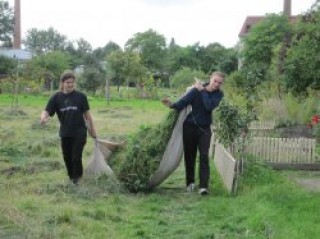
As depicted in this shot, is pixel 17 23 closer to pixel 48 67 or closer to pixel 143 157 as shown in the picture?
pixel 48 67

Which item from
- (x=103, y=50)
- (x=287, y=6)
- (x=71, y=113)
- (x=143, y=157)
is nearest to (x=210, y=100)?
(x=143, y=157)

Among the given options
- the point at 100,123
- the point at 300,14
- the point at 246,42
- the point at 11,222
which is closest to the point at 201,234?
the point at 11,222

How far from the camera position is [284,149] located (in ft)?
37.8

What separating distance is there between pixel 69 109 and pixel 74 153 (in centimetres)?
66

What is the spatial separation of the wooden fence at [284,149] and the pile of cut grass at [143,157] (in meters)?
2.74

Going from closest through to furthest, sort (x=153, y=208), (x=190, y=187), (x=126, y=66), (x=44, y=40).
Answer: (x=153, y=208) < (x=190, y=187) < (x=126, y=66) < (x=44, y=40)

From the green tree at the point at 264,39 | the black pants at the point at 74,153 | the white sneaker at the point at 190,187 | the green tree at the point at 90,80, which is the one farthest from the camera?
the green tree at the point at 90,80

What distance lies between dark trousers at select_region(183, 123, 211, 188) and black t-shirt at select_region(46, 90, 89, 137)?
156 cm

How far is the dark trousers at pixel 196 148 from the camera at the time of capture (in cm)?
876

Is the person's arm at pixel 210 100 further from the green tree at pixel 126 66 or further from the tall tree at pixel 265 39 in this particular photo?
the green tree at pixel 126 66

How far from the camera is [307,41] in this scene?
14211 millimetres

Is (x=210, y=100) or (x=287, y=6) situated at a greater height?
(x=287, y=6)

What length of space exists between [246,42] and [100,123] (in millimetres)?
27183

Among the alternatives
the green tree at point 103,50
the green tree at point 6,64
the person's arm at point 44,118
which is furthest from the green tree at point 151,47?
the person's arm at point 44,118
